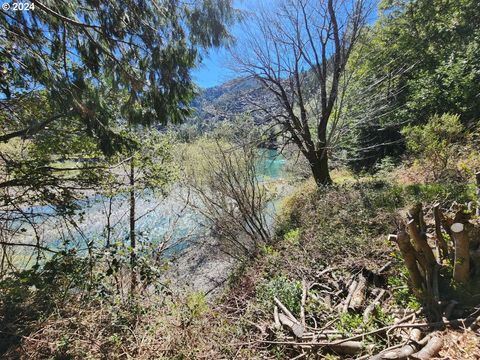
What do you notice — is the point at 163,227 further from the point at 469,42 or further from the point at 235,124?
the point at 469,42

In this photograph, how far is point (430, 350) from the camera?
1.96 meters

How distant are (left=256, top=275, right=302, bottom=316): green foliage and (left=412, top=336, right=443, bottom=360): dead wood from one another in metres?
1.67

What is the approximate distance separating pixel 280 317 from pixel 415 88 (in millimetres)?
10120

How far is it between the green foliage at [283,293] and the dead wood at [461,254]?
5.94 feet

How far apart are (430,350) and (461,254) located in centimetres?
79

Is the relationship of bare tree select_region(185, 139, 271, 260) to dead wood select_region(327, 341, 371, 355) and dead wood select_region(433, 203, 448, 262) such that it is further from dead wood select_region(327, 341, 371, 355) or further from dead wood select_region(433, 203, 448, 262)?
dead wood select_region(433, 203, 448, 262)

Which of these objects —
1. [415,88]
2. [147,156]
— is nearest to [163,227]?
[147,156]

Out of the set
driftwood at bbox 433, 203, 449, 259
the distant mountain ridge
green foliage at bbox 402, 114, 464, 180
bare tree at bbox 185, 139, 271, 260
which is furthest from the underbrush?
the distant mountain ridge

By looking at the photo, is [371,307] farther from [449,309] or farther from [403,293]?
[449,309]

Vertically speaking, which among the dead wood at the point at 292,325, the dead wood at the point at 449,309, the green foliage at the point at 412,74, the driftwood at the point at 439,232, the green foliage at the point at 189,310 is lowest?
the dead wood at the point at 292,325

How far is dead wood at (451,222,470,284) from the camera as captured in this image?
7.01ft

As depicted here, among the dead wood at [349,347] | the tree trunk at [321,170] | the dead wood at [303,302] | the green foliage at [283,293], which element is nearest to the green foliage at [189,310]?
the green foliage at [283,293]

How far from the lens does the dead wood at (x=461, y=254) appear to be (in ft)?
7.01

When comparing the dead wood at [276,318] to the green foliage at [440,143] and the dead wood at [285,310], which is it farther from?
the green foliage at [440,143]
